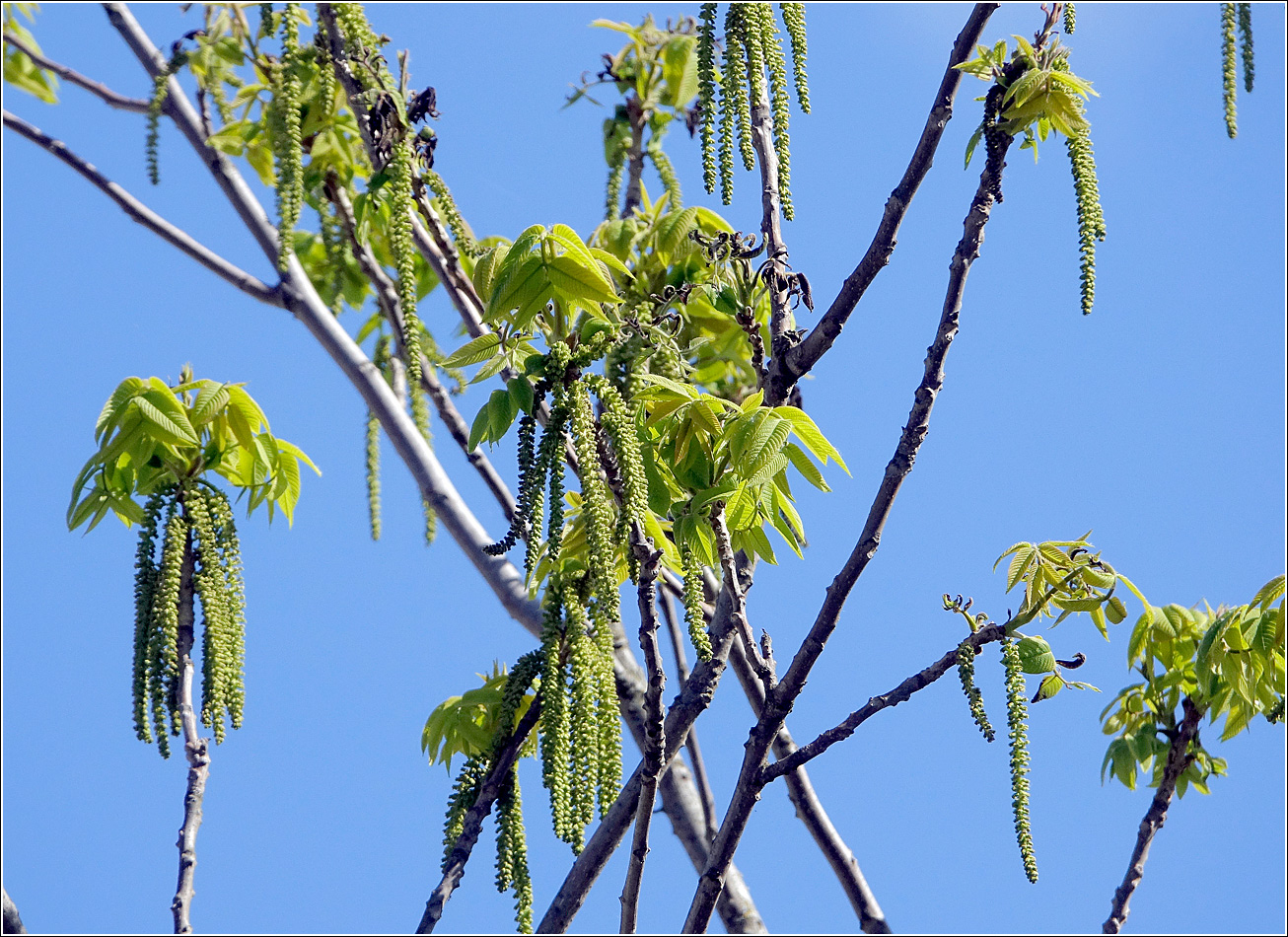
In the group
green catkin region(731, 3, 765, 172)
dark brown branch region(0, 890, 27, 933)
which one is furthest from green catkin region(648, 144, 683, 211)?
dark brown branch region(0, 890, 27, 933)

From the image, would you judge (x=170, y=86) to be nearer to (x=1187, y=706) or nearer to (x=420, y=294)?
(x=420, y=294)

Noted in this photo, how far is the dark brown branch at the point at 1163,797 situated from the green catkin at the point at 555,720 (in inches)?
90.7

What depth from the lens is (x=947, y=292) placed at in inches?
121

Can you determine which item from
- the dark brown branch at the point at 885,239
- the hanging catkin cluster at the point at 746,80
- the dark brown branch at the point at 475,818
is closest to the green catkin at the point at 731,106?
the hanging catkin cluster at the point at 746,80

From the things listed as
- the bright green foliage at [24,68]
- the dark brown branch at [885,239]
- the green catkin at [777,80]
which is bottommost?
the dark brown branch at [885,239]

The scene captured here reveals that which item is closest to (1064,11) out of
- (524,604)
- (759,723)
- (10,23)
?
(759,723)

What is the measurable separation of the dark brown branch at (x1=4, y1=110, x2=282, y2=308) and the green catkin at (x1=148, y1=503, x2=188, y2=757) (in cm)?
207

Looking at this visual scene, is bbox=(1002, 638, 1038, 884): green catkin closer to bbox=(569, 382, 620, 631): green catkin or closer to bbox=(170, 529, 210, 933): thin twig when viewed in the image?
bbox=(569, 382, 620, 631): green catkin

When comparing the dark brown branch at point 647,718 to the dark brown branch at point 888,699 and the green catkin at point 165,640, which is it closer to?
the dark brown branch at point 888,699

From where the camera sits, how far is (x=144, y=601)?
12.0 feet

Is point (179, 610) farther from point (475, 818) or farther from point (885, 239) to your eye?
point (885, 239)

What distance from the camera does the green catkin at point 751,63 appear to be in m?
3.29

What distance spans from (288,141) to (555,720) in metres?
→ 2.48

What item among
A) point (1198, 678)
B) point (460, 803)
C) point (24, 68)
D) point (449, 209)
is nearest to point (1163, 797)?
point (1198, 678)
